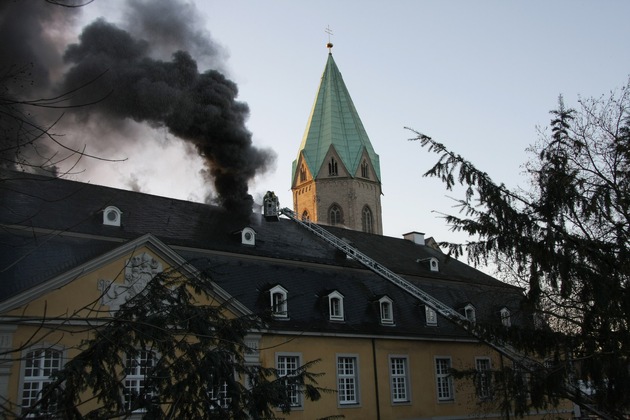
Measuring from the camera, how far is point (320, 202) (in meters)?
68.1

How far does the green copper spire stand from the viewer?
68.4 metres

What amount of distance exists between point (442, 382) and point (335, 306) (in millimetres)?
5622

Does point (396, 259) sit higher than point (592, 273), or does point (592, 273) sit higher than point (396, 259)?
point (396, 259)

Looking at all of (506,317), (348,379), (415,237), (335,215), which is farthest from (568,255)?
(335,215)

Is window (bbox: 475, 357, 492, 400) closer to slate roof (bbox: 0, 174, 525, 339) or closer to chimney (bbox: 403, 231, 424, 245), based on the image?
slate roof (bbox: 0, 174, 525, 339)

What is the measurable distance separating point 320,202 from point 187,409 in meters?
59.7

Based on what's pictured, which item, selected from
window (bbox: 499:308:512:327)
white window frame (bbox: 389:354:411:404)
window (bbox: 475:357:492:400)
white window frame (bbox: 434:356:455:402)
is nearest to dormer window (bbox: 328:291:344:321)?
white window frame (bbox: 389:354:411:404)

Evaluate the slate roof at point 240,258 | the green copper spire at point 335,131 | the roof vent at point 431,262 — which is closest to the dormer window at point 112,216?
the slate roof at point 240,258

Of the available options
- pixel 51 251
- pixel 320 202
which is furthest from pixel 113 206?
pixel 320 202

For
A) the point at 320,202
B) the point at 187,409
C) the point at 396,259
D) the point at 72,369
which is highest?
the point at 320,202

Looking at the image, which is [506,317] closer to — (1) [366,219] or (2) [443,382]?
(2) [443,382]

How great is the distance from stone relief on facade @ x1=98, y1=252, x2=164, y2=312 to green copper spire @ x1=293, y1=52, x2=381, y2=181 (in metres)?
48.1

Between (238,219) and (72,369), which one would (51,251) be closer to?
(238,219)

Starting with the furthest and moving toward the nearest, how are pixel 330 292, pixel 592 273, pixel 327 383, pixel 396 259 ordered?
pixel 396 259, pixel 330 292, pixel 327 383, pixel 592 273
